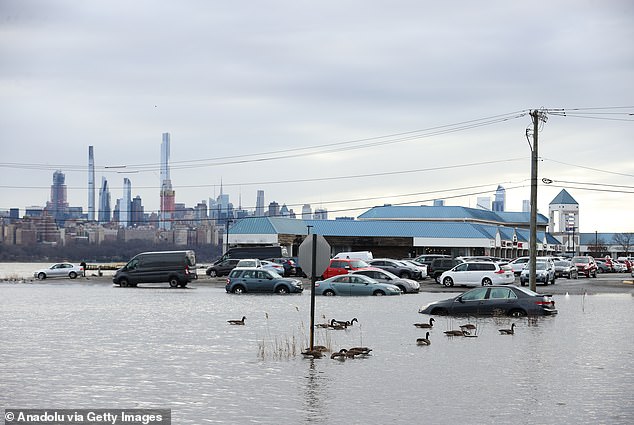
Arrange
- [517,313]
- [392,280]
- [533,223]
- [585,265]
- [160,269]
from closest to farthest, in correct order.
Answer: [517,313] → [533,223] → [392,280] → [160,269] → [585,265]

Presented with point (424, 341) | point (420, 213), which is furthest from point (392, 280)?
point (420, 213)

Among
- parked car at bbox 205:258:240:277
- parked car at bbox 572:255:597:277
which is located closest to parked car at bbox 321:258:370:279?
parked car at bbox 205:258:240:277

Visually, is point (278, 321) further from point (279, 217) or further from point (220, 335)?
point (279, 217)

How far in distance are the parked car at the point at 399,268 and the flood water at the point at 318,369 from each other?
25.2 metres

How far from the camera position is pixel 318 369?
18.3m

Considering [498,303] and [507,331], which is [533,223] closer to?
[498,303]

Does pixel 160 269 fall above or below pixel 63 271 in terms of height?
above

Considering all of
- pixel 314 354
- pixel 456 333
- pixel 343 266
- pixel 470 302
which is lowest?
pixel 314 354

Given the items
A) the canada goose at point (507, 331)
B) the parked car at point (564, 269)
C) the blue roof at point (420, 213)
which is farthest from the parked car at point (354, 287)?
the blue roof at point (420, 213)

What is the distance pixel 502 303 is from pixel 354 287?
1442 centimetres

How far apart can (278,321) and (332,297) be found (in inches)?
560

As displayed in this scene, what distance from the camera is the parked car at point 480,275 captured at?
5159 centimetres

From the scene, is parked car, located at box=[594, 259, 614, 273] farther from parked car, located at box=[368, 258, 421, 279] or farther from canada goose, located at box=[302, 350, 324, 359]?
canada goose, located at box=[302, 350, 324, 359]

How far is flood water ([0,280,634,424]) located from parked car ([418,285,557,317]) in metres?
0.80
